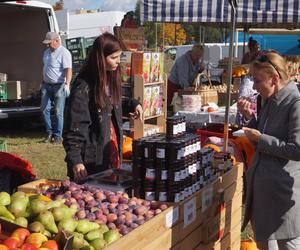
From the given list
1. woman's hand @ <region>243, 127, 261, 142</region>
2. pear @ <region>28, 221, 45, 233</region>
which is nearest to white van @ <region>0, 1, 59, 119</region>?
woman's hand @ <region>243, 127, 261, 142</region>

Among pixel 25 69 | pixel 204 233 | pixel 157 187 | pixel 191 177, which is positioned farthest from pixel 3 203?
pixel 25 69

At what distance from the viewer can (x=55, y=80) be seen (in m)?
8.73

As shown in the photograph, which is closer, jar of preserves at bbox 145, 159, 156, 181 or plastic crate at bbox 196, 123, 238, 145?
jar of preserves at bbox 145, 159, 156, 181

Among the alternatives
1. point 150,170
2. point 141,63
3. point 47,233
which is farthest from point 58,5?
point 47,233

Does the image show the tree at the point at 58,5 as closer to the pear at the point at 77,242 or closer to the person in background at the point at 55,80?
the person in background at the point at 55,80

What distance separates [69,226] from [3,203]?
397mm

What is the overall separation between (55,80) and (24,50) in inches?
93.8

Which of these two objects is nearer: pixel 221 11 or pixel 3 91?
pixel 221 11

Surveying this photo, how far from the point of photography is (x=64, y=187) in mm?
2895

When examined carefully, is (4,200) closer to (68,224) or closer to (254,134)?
(68,224)

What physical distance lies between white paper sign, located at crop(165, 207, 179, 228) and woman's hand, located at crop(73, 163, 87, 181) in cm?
79

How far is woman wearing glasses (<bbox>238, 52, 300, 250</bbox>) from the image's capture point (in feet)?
10.2

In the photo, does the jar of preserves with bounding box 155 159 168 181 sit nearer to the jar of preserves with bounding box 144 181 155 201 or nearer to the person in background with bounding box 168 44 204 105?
the jar of preserves with bounding box 144 181 155 201

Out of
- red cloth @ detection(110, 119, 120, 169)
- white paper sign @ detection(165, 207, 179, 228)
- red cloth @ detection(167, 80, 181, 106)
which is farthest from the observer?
Answer: red cloth @ detection(167, 80, 181, 106)
